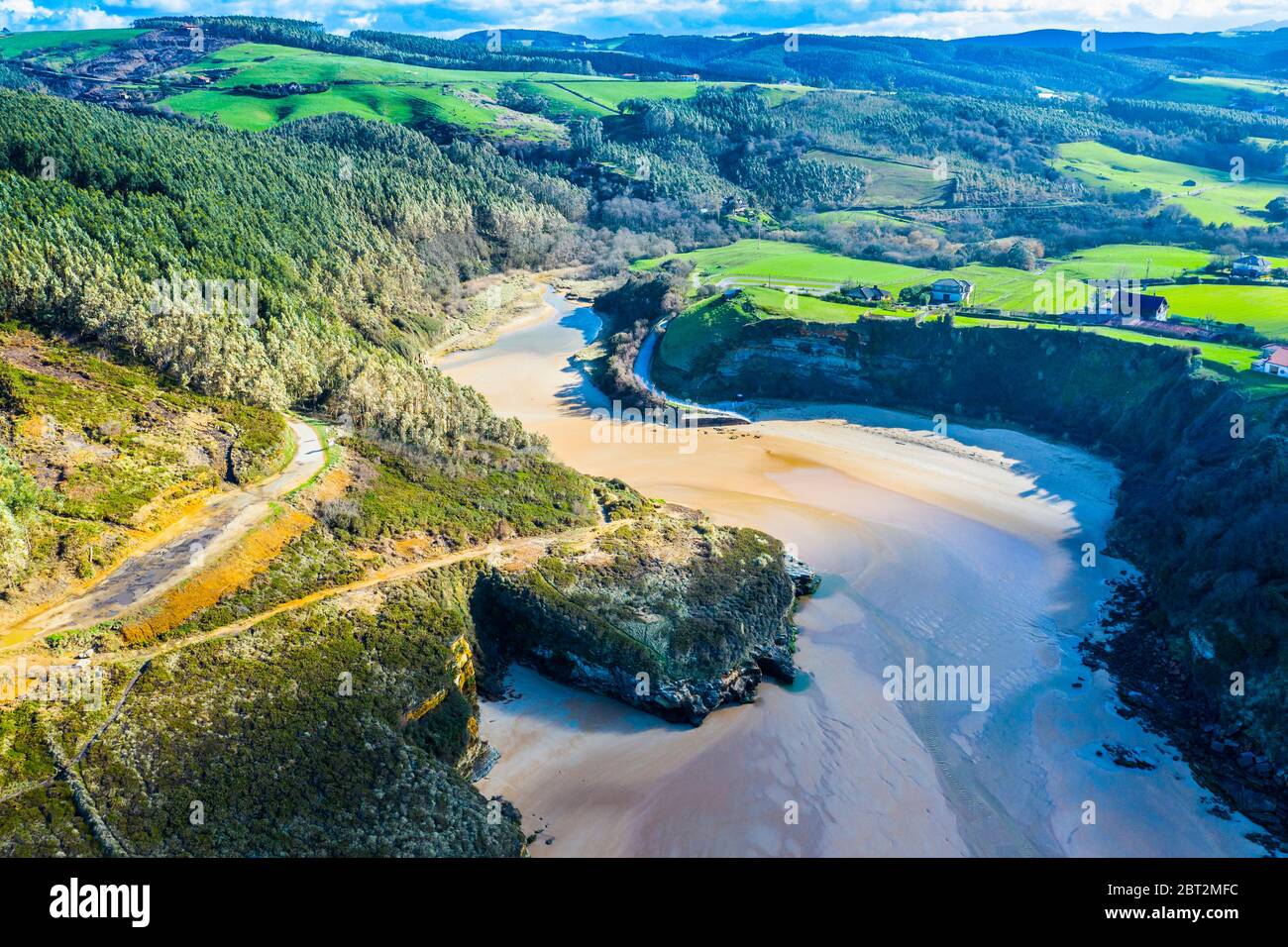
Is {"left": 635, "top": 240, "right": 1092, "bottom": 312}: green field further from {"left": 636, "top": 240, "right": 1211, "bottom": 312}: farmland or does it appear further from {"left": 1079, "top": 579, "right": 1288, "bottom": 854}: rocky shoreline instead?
{"left": 1079, "top": 579, "right": 1288, "bottom": 854}: rocky shoreline

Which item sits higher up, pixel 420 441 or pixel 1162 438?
pixel 420 441

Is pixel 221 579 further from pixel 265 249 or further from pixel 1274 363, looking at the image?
pixel 1274 363

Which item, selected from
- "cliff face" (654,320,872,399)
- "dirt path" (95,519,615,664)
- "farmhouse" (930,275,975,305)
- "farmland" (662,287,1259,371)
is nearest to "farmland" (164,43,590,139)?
"farmland" (662,287,1259,371)

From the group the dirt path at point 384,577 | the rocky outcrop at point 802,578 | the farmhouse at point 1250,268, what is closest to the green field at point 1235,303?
the farmhouse at point 1250,268

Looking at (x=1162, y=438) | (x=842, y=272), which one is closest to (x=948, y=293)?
(x=842, y=272)

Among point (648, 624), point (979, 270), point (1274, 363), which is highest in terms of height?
point (979, 270)
